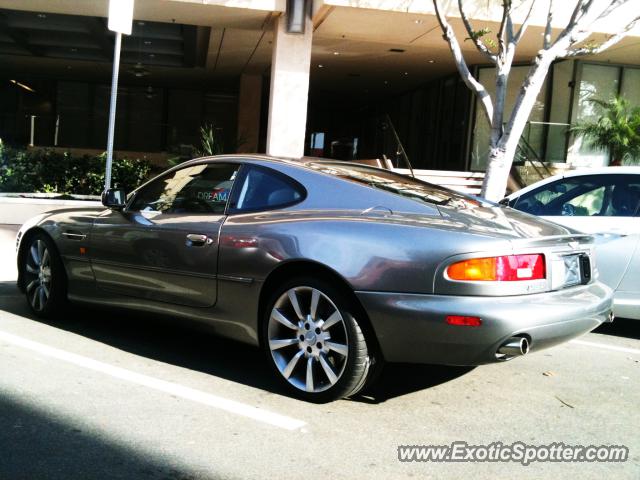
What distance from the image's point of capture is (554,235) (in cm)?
402

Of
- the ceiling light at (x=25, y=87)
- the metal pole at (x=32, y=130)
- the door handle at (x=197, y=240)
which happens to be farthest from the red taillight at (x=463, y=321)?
the ceiling light at (x=25, y=87)

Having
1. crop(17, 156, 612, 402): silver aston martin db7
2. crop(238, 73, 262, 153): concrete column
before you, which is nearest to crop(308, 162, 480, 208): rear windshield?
crop(17, 156, 612, 402): silver aston martin db7

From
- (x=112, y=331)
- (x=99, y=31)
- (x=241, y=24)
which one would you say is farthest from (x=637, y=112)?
(x=112, y=331)

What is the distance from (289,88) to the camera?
1370 centimetres

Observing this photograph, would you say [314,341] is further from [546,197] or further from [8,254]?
[8,254]

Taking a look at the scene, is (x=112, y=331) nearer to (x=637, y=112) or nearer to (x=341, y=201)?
(x=341, y=201)

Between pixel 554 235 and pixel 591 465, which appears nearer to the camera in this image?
pixel 591 465

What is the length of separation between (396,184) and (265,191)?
3.00 ft

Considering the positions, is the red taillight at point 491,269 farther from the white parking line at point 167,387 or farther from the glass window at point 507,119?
the glass window at point 507,119

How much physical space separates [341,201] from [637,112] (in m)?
14.9

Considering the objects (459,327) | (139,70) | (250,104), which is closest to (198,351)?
(459,327)

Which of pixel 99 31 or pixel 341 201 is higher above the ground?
pixel 99 31

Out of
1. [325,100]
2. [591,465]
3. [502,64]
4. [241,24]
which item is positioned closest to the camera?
[591,465]

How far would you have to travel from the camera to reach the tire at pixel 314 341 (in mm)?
3793
